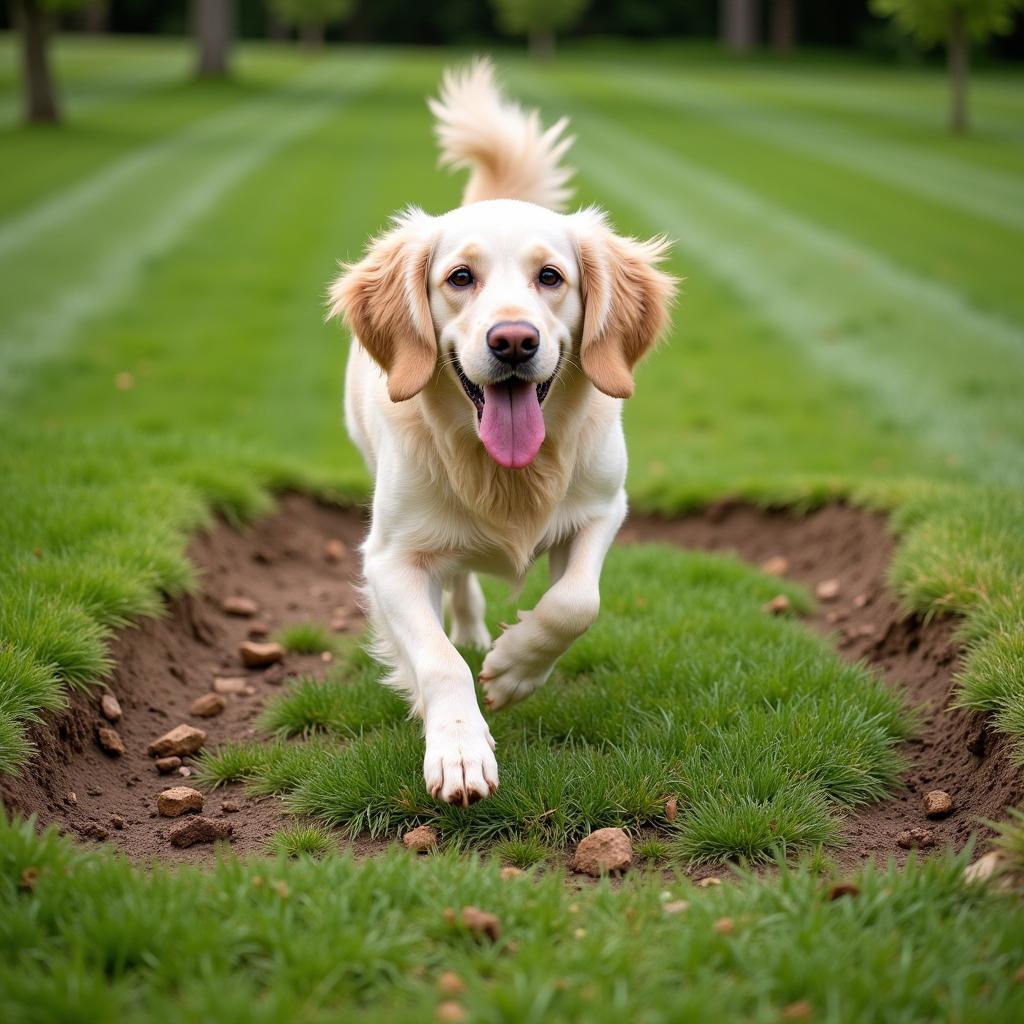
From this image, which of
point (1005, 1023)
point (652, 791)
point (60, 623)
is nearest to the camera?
point (1005, 1023)

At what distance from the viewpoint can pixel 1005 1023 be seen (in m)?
2.33

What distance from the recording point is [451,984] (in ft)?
8.14

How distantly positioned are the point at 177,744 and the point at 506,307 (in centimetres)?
188

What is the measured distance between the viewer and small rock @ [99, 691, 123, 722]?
417cm

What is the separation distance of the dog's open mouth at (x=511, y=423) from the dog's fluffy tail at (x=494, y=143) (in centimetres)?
157

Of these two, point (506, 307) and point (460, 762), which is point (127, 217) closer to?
point (506, 307)

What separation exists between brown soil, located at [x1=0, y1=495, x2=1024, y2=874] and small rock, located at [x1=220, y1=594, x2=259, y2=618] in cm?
3

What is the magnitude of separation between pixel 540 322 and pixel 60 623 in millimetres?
1992

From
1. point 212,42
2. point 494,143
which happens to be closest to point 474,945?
point 494,143

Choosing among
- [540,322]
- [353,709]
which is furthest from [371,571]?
[540,322]

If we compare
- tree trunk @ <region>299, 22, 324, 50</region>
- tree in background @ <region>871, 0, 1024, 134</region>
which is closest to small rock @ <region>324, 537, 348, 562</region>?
tree in background @ <region>871, 0, 1024, 134</region>

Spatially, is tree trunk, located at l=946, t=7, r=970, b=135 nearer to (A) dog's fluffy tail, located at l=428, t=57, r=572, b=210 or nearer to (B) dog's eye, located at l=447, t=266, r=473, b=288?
(A) dog's fluffy tail, located at l=428, t=57, r=572, b=210

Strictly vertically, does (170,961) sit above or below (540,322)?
below

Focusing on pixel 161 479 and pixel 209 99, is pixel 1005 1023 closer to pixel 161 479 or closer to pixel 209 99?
pixel 161 479
